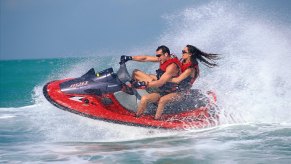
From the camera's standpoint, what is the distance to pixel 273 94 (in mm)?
10086

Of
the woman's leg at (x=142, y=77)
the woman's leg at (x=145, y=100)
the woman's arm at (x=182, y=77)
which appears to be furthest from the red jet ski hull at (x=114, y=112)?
the woman's arm at (x=182, y=77)

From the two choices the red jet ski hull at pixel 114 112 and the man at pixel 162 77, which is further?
the man at pixel 162 77

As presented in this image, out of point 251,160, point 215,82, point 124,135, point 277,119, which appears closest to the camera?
point 251,160

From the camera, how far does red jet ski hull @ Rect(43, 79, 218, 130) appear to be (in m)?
6.95

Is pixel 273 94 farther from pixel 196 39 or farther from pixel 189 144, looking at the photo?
pixel 196 39

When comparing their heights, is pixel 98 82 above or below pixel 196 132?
above

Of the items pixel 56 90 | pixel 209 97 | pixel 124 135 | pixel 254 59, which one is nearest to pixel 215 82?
pixel 254 59

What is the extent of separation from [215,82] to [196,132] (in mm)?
4519

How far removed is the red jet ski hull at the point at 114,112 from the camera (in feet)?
22.8

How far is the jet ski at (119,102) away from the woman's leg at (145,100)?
0.12 meters

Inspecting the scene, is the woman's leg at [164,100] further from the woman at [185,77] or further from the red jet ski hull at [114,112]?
the red jet ski hull at [114,112]

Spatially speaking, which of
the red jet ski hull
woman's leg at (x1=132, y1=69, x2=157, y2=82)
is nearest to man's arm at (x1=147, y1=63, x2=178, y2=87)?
woman's leg at (x1=132, y1=69, x2=157, y2=82)

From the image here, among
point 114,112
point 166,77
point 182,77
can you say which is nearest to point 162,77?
point 166,77

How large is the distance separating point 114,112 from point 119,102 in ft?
1.11
